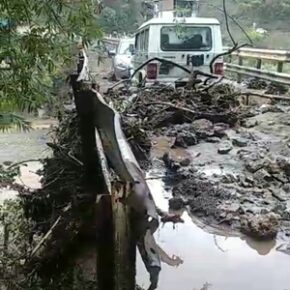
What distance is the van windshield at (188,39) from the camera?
13.2 meters

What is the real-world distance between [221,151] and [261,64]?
9850mm

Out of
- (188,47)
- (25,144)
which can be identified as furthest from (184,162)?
(188,47)

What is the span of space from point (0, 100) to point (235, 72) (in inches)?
552

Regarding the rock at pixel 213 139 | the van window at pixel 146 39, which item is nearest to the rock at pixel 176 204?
the rock at pixel 213 139

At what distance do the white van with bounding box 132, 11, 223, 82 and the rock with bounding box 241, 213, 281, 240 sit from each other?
8.00 m

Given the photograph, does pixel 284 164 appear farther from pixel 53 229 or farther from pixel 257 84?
pixel 257 84

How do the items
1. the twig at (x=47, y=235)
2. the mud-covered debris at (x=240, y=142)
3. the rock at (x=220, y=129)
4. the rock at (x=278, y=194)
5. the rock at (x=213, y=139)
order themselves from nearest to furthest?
the twig at (x=47, y=235) → the rock at (x=278, y=194) → the mud-covered debris at (x=240, y=142) → the rock at (x=213, y=139) → the rock at (x=220, y=129)

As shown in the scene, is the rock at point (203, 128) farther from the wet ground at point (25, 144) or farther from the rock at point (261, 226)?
the rock at point (261, 226)

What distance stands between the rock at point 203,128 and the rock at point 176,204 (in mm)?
3200

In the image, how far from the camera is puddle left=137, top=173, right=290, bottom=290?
383 cm

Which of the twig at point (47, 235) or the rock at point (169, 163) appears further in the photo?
the rock at point (169, 163)

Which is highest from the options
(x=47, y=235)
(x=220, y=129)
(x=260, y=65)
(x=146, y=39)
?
(x=146, y=39)

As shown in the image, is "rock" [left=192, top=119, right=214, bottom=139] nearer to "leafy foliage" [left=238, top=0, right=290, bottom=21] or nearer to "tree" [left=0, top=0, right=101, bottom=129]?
"tree" [left=0, top=0, right=101, bottom=129]

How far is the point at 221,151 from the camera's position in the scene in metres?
7.64
